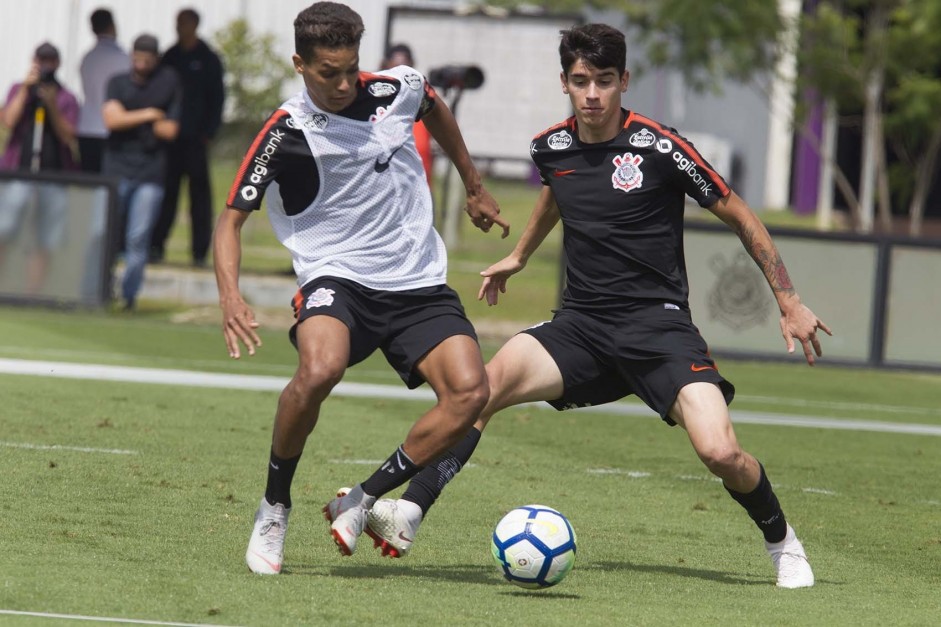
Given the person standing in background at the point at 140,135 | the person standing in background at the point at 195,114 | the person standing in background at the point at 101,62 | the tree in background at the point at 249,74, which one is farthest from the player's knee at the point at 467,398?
the tree in background at the point at 249,74

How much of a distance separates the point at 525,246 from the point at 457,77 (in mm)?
10249

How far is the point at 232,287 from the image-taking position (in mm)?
6188

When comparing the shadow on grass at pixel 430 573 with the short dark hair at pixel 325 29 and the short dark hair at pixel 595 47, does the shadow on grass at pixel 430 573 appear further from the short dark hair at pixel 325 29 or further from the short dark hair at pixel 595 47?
the short dark hair at pixel 595 47

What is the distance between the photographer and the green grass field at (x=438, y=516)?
18.7 ft

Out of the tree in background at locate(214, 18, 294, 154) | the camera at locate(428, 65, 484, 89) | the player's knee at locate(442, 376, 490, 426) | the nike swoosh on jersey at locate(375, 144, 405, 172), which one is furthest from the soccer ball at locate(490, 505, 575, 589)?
the tree in background at locate(214, 18, 294, 154)

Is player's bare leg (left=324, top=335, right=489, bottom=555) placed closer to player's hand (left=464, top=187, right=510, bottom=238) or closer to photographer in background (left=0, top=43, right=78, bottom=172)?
player's hand (left=464, top=187, right=510, bottom=238)

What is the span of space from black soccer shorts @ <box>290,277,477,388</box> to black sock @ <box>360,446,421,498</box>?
33cm

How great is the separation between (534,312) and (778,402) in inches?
243

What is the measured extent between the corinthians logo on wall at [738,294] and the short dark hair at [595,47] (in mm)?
10009

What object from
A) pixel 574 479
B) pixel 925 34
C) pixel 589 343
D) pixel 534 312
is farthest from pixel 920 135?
pixel 589 343

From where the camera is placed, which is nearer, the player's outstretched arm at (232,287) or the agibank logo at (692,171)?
the player's outstretched arm at (232,287)

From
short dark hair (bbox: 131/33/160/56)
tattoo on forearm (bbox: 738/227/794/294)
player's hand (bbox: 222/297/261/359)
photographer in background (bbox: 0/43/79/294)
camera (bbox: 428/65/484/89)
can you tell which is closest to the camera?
player's hand (bbox: 222/297/261/359)

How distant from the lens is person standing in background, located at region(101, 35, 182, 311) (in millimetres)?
16141

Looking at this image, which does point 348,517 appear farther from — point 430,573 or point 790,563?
point 790,563
